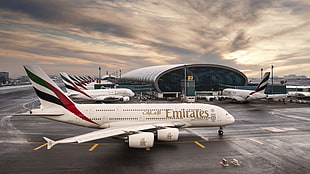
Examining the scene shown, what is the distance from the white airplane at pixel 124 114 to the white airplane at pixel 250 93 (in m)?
36.2

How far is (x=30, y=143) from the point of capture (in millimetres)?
22609

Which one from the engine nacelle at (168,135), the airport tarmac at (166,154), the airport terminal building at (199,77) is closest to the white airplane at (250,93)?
the airport terminal building at (199,77)

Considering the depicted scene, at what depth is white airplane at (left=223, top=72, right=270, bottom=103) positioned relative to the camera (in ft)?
178

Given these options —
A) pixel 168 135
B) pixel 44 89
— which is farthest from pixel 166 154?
pixel 44 89

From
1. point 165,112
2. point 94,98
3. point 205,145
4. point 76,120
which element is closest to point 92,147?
point 76,120

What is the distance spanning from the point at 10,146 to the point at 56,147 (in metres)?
5.59

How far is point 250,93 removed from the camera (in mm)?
57469

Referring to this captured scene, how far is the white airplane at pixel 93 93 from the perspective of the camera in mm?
53750

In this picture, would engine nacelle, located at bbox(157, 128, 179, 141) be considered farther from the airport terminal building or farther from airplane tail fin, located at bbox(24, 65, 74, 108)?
the airport terminal building

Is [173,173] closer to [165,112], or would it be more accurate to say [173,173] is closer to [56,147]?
[165,112]

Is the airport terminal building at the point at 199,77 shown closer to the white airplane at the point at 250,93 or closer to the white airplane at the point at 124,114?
the white airplane at the point at 250,93

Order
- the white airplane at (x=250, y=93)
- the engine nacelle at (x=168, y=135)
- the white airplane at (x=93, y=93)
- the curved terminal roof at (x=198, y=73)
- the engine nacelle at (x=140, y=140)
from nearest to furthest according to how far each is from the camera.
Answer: the engine nacelle at (x=140, y=140) < the engine nacelle at (x=168, y=135) < the white airplane at (x=93, y=93) < the white airplane at (x=250, y=93) < the curved terminal roof at (x=198, y=73)

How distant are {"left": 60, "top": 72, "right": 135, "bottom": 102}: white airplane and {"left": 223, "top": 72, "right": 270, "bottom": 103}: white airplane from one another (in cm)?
3594

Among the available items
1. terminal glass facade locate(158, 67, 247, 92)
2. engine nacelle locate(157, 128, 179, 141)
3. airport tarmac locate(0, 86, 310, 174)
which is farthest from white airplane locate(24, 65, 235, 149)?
terminal glass facade locate(158, 67, 247, 92)
